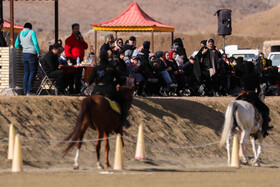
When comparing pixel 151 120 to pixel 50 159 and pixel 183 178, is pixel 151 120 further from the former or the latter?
pixel 183 178

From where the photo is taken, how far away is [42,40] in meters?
93.8

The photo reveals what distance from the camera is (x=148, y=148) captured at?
67.4ft

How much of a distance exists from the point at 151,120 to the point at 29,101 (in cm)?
388

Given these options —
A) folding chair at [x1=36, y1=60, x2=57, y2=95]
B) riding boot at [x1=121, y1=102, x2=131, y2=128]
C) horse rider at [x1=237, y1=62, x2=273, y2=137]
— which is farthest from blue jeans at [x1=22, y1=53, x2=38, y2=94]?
horse rider at [x1=237, y1=62, x2=273, y2=137]

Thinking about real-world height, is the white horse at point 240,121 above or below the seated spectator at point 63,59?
below

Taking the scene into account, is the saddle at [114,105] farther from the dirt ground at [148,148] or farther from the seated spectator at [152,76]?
the seated spectator at [152,76]

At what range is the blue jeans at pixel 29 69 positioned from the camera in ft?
71.4

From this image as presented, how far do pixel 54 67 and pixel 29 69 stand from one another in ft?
2.46

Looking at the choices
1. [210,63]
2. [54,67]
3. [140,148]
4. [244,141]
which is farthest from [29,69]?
[210,63]

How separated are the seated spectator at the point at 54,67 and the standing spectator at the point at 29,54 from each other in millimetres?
457

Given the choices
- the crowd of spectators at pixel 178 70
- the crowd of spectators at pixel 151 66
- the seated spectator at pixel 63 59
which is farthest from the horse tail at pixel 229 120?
the seated spectator at pixel 63 59

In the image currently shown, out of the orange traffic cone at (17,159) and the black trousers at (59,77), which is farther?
the black trousers at (59,77)

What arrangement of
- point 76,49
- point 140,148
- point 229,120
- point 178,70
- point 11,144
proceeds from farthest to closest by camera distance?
point 178,70
point 76,49
point 140,148
point 229,120
point 11,144

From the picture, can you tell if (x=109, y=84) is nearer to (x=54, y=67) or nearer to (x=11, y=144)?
(x=11, y=144)
